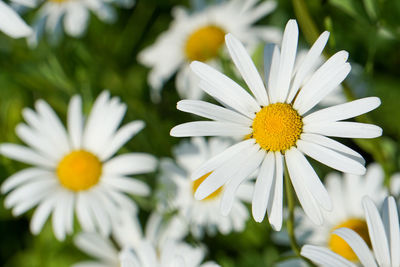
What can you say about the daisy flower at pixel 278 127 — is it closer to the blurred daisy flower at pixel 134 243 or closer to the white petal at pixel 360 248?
the white petal at pixel 360 248

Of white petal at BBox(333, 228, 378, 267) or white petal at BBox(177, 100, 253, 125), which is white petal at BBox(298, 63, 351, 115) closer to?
white petal at BBox(177, 100, 253, 125)

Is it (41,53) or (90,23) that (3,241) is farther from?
(90,23)

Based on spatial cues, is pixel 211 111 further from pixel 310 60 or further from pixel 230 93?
pixel 310 60

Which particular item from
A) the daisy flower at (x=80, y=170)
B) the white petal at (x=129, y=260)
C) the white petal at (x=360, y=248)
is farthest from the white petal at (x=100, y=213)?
the white petal at (x=360, y=248)

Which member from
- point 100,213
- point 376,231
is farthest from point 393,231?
point 100,213

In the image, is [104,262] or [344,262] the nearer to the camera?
[344,262]

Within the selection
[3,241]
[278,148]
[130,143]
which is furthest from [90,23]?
[278,148]
